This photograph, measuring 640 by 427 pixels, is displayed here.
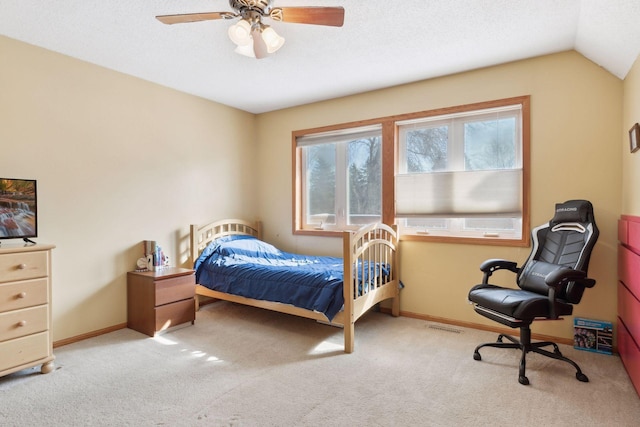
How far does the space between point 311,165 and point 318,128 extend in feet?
1.60

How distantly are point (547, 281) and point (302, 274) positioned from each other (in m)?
1.82

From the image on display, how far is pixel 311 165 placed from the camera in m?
4.52

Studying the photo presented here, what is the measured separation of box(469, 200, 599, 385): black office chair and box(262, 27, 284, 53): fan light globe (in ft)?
7.26

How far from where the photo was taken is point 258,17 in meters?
2.00

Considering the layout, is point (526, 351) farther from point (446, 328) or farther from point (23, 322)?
point (23, 322)

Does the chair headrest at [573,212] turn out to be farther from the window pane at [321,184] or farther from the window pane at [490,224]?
the window pane at [321,184]

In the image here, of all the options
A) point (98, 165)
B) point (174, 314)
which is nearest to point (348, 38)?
point (98, 165)

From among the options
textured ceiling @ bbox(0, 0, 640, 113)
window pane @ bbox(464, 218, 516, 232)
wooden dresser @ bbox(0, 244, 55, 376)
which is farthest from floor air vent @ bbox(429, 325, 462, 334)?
wooden dresser @ bbox(0, 244, 55, 376)

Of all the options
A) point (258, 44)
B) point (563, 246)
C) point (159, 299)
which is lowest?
point (159, 299)

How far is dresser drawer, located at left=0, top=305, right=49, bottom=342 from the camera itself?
2.25m

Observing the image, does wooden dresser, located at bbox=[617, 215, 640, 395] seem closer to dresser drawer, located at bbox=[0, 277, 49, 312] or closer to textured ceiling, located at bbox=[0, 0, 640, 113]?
textured ceiling, located at bbox=[0, 0, 640, 113]

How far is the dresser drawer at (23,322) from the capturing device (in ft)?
7.39

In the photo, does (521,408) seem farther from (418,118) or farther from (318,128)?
(318,128)

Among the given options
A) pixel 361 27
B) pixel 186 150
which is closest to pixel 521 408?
pixel 361 27
